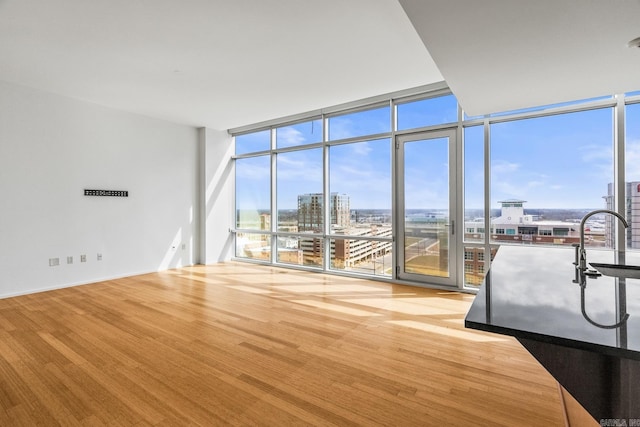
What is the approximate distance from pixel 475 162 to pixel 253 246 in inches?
193

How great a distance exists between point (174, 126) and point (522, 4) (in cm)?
635

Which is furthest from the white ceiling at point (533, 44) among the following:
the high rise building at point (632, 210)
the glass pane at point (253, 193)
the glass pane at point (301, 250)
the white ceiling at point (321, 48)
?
the glass pane at point (253, 193)

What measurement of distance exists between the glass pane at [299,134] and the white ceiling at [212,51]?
0.81 meters

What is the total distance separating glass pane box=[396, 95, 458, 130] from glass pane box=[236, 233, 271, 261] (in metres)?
3.74

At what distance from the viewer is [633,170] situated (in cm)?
356

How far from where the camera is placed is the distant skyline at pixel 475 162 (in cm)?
380

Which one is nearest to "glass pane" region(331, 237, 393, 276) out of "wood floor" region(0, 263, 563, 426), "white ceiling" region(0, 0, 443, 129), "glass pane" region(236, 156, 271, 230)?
"wood floor" region(0, 263, 563, 426)

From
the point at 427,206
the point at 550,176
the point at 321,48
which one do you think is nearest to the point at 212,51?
the point at 321,48

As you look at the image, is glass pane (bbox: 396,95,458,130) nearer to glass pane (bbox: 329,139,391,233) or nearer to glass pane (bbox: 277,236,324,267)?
glass pane (bbox: 329,139,391,233)

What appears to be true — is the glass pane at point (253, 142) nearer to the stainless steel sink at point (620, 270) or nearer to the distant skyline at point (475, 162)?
the distant skyline at point (475, 162)

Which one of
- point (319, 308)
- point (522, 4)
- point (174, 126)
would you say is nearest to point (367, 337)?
point (319, 308)

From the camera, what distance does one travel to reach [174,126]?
6543 mm

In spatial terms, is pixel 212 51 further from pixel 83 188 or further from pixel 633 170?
pixel 633 170

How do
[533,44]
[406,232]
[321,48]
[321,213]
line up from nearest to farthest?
[533,44]
[321,48]
[406,232]
[321,213]
